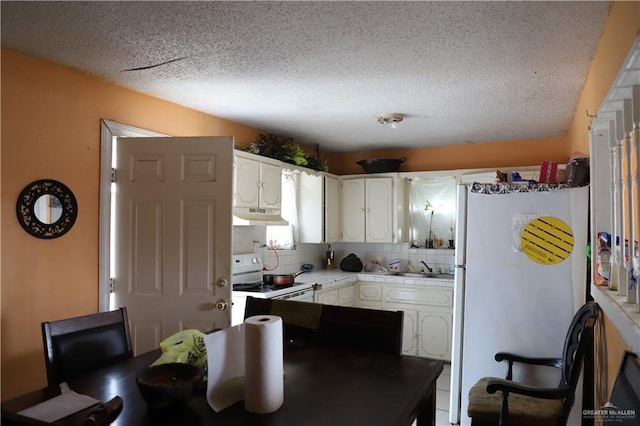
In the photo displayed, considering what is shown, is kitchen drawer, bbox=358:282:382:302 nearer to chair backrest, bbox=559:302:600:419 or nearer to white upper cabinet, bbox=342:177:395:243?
white upper cabinet, bbox=342:177:395:243

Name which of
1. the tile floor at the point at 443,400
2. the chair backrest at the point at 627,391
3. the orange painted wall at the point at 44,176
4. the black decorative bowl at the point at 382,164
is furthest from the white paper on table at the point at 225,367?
the black decorative bowl at the point at 382,164

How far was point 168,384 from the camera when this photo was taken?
1.20m

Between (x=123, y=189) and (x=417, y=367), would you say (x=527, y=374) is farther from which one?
(x=123, y=189)

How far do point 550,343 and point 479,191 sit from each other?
0.98m

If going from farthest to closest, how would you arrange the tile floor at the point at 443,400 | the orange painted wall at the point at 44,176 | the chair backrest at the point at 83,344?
the tile floor at the point at 443,400 < the orange painted wall at the point at 44,176 < the chair backrest at the point at 83,344

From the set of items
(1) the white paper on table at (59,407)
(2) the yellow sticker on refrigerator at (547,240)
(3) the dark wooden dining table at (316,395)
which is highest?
(2) the yellow sticker on refrigerator at (547,240)

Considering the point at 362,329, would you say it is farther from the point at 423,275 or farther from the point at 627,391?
the point at 423,275

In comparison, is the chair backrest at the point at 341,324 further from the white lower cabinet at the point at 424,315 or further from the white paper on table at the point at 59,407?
the white lower cabinet at the point at 424,315

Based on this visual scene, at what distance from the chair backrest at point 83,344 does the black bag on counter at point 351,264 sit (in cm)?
311

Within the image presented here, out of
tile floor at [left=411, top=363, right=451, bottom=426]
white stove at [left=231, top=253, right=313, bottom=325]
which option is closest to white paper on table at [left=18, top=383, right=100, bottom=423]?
white stove at [left=231, top=253, right=313, bottom=325]

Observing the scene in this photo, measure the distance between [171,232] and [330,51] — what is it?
1.47 m

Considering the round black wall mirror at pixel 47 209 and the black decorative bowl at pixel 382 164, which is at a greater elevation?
the black decorative bowl at pixel 382 164

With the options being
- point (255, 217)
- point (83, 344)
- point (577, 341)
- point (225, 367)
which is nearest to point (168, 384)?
point (225, 367)

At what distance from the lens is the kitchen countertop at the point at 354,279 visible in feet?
13.4
